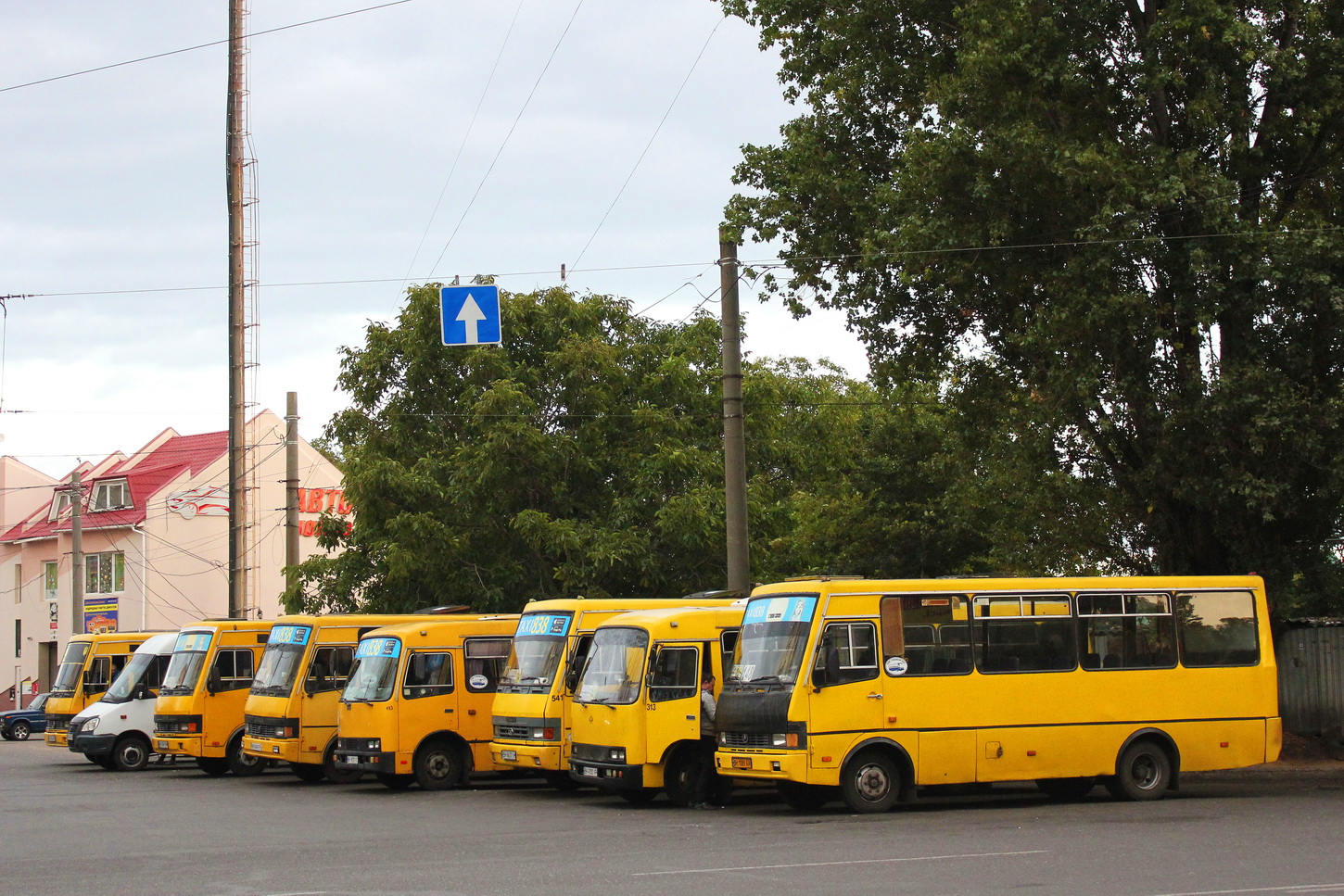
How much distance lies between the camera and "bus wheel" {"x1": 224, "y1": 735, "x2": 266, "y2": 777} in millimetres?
26047

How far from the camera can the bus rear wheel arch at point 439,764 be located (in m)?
21.7

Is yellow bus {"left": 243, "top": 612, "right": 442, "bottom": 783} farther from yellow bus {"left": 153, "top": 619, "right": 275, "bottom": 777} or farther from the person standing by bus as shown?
the person standing by bus

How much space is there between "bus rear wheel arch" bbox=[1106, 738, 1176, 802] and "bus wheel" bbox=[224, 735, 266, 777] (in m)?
14.3

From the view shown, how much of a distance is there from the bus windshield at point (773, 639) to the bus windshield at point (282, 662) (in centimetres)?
900

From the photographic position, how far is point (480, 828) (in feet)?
52.1

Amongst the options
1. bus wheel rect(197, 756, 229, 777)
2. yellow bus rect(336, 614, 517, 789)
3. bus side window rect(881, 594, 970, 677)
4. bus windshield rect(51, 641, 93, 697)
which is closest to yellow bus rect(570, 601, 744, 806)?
bus side window rect(881, 594, 970, 677)

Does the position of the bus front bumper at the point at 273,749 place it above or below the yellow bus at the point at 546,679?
below

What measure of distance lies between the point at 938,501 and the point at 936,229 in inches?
464

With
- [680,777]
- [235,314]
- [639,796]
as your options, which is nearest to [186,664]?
[235,314]

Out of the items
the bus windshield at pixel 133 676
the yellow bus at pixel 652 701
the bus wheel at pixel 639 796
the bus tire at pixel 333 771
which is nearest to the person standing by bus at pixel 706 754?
the yellow bus at pixel 652 701

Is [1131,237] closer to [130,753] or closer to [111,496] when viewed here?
[130,753]

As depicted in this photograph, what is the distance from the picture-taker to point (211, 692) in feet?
84.7

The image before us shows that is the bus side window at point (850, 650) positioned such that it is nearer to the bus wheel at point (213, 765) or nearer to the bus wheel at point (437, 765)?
the bus wheel at point (437, 765)

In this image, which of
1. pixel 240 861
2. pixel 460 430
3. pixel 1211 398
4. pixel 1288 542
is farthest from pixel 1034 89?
pixel 460 430
